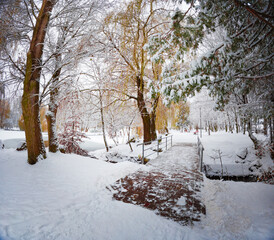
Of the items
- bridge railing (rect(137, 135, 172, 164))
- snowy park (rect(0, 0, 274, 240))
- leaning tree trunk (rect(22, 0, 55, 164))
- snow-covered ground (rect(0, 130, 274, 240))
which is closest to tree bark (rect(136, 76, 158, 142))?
bridge railing (rect(137, 135, 172, 164))

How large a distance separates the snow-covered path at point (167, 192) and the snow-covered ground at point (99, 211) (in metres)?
0.21

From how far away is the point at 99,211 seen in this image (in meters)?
2.97

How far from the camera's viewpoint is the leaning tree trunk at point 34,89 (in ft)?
17.0

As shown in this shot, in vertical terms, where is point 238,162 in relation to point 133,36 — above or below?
below

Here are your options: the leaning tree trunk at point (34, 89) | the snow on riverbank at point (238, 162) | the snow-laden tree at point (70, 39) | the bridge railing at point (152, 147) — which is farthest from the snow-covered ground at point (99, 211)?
the snow on riverbank at point (238, 162)

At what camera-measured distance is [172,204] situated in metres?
3.20

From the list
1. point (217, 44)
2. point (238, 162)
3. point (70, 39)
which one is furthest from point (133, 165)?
point (238, 162)

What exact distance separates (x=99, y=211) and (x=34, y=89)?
195 inches

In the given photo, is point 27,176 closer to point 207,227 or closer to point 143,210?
point 143,210

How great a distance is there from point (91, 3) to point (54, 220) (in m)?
7.07

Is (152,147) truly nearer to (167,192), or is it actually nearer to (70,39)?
(167,192)

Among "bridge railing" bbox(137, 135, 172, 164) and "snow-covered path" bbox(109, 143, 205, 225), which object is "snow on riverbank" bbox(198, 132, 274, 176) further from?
"snow-covered path" bbox(109, 143, 205, 225)

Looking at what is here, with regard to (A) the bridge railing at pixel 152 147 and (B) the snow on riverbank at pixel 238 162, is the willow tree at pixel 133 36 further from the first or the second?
(B) the snow on riverbank at pixel 238 162

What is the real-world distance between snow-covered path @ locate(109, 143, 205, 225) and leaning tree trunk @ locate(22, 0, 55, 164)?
11.6 ft
